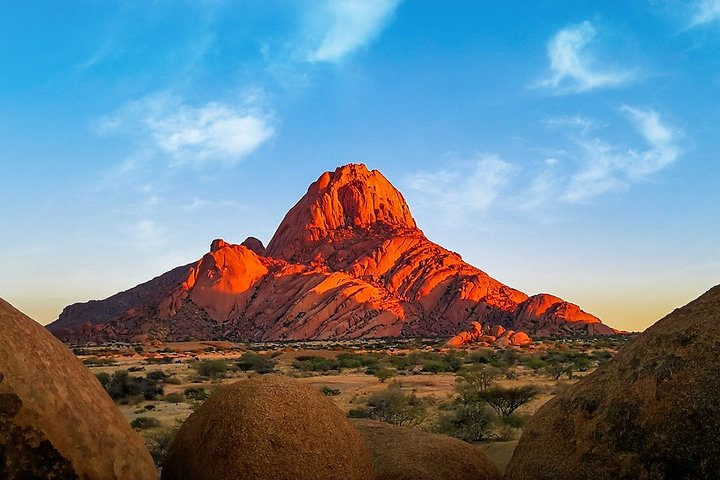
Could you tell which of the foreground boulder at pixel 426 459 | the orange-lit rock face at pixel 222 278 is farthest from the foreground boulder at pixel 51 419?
the orange-lit rock face at pixel 222 278

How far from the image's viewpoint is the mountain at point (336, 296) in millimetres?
90250

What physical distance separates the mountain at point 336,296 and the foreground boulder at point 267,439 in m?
82.7

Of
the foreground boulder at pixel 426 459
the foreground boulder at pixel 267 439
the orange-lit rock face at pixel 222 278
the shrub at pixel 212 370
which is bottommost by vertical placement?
the shrub at pixel 212 370

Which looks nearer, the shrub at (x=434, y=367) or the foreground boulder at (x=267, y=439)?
the foreground boulder at (x=267, y=439)

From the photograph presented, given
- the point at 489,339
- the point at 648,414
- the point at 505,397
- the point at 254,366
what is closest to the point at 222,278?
the point at 489,339

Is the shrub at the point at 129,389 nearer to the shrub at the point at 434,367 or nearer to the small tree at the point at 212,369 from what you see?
the small tree at the point at 212,369

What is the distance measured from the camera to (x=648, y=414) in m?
3.45

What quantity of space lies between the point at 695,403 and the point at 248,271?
331 ft

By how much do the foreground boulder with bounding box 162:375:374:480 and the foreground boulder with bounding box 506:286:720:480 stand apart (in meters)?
1.33

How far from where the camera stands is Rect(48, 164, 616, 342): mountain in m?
90.2

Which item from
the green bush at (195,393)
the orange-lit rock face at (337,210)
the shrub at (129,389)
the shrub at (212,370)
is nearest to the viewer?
the shrub at (129,389)

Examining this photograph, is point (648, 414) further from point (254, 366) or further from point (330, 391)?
point (254, 366)

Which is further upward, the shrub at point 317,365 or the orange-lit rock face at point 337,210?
the orange-lit rock face at point 337,210

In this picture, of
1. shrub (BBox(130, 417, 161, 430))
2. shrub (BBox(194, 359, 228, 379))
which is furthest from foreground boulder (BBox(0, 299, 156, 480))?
shrub (BBox(194, 359, 228, 379))
